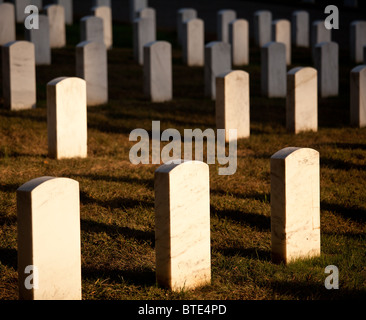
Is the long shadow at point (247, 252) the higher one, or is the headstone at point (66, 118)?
the headstone at point (66, 118)

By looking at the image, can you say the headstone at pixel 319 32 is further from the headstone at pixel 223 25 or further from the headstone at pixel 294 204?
the headstone at pixel 294 204

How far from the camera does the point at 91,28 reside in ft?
42.1

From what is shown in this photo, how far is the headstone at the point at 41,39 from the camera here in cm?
1197

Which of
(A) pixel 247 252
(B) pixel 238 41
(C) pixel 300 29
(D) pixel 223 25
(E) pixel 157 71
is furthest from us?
(C) pixel 300 29

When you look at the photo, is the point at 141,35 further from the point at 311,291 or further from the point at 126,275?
the point at 311,291

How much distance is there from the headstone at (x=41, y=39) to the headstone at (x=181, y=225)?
838 cm

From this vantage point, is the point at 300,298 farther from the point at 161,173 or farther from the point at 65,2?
the point at 65,2

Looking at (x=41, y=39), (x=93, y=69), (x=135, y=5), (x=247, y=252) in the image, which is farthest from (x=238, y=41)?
(x=247, y=252)

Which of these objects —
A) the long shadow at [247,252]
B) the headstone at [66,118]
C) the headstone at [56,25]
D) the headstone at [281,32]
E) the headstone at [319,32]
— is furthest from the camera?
the headstone at [319,32]

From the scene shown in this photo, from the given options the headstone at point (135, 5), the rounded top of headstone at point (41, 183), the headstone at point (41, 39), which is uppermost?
the headstone at point (135, 5)

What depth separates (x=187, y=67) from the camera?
1315 cm

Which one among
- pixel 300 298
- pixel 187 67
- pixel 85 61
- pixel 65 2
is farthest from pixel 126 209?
pixel 65 2

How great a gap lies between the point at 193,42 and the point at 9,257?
9179 mm

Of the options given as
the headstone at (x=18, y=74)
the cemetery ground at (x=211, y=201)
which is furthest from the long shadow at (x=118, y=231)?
the headstone at (x=18, y=74)
